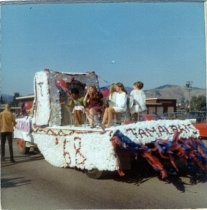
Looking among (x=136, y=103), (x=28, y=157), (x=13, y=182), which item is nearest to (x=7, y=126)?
(x=13, y=182)

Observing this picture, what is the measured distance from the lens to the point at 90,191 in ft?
20.2

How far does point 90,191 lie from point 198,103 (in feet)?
5.91

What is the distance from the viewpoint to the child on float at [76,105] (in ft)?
24.4

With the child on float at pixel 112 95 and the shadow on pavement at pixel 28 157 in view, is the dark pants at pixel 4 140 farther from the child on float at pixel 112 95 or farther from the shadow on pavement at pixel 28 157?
the child on float at pixel 112 95

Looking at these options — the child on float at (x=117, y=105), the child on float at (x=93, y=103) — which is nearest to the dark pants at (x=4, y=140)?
the child on float at (x=93, y=103)

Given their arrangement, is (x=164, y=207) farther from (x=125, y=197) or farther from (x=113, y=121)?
(x=113, y=121)

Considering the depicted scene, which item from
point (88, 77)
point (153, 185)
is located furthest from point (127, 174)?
point (88, 77)

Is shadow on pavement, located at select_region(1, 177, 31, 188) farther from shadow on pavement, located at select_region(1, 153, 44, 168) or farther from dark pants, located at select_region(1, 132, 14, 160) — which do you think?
shadow on pavement, located at select_region(1, 153, 44, 168)

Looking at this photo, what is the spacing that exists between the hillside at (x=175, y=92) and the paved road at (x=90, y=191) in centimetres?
111

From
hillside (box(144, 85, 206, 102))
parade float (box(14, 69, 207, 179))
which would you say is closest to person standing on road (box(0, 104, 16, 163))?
parade float (box(14, 69, 207, 179))

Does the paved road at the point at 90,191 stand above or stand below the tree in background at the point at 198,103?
below

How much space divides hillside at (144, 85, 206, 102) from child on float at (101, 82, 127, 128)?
538 millimetres

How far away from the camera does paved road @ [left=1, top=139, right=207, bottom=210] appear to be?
5.82 meters

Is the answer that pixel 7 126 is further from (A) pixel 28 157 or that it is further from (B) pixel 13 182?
(A) pixel 28 157
